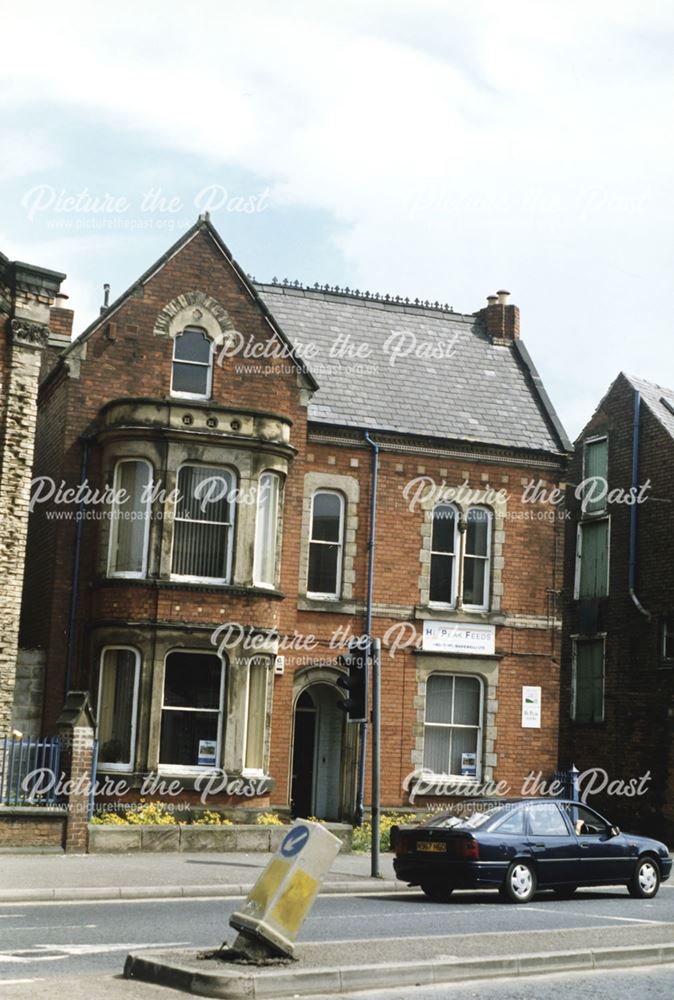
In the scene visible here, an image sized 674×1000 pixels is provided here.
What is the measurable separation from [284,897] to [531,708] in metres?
18.8

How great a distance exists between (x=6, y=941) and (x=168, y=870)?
718 cm

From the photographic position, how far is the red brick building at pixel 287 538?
2456 cm

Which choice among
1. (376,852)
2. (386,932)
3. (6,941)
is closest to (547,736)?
(376,852)

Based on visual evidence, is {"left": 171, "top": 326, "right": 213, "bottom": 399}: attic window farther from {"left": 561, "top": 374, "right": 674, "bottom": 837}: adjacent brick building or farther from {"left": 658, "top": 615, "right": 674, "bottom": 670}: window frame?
{"left": 658, "top": 615, "right": 674, "bottom": 670}: window frame

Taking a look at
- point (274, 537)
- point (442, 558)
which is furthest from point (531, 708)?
point (274, 537)

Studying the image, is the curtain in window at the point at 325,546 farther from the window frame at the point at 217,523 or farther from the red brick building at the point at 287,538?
the window frame at the point at 217,523

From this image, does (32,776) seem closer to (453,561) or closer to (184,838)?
(184,838)

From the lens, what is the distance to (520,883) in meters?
17.4

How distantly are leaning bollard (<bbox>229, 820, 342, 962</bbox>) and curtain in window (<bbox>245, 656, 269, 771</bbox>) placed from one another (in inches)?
572

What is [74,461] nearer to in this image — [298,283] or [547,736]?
[298,283]

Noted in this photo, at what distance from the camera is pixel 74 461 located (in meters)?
25.2

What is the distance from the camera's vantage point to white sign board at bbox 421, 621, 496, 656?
1085 inches

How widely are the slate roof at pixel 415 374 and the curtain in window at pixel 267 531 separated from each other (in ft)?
6.91

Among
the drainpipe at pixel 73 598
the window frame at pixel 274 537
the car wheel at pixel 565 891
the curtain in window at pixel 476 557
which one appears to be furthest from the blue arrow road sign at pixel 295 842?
the curtain in window at pixel 476 557
